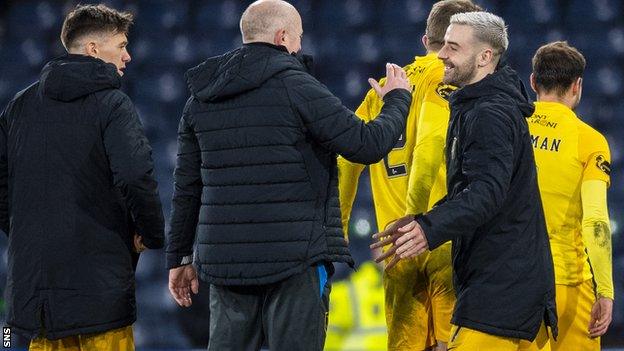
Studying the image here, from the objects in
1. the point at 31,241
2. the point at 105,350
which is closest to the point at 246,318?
the point at 105,350

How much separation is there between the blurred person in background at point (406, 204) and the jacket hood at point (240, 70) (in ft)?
2.25

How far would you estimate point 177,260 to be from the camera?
2881 millimetres

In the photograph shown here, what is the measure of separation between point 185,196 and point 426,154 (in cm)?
74

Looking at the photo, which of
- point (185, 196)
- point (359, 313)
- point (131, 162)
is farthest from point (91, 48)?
point (359, 313)

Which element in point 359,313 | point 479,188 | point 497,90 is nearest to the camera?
point 479,188

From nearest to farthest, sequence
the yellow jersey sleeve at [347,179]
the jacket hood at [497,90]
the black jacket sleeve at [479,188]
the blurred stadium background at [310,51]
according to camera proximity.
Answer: the black jacket sleeve at [479,188] → the jacket hood at [497,90] → the yellow jersey sleeve at [347,179] → the blurred stadium background at [310,51]

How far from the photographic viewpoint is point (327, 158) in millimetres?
2676

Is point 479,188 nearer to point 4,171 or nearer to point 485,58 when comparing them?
point 485,58

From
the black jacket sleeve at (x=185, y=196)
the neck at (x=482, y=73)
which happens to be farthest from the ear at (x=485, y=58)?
the black jacket sleeve at (x=185, y=196)

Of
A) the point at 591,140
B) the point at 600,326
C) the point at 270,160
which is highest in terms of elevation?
the point at 270,160

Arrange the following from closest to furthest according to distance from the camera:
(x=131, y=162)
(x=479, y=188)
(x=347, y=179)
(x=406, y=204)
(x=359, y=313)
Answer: (x=479, y=188) < (x=131, y=162) < (x=406, y=204) < (x=347, y=179) < (x=359, y=313)

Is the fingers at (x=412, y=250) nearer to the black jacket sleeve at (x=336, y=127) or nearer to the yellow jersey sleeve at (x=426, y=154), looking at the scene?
the black jacket sleeve at (x=336, y=127)

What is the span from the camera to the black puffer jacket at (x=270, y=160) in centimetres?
257

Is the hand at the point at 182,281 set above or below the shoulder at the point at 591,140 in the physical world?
below
